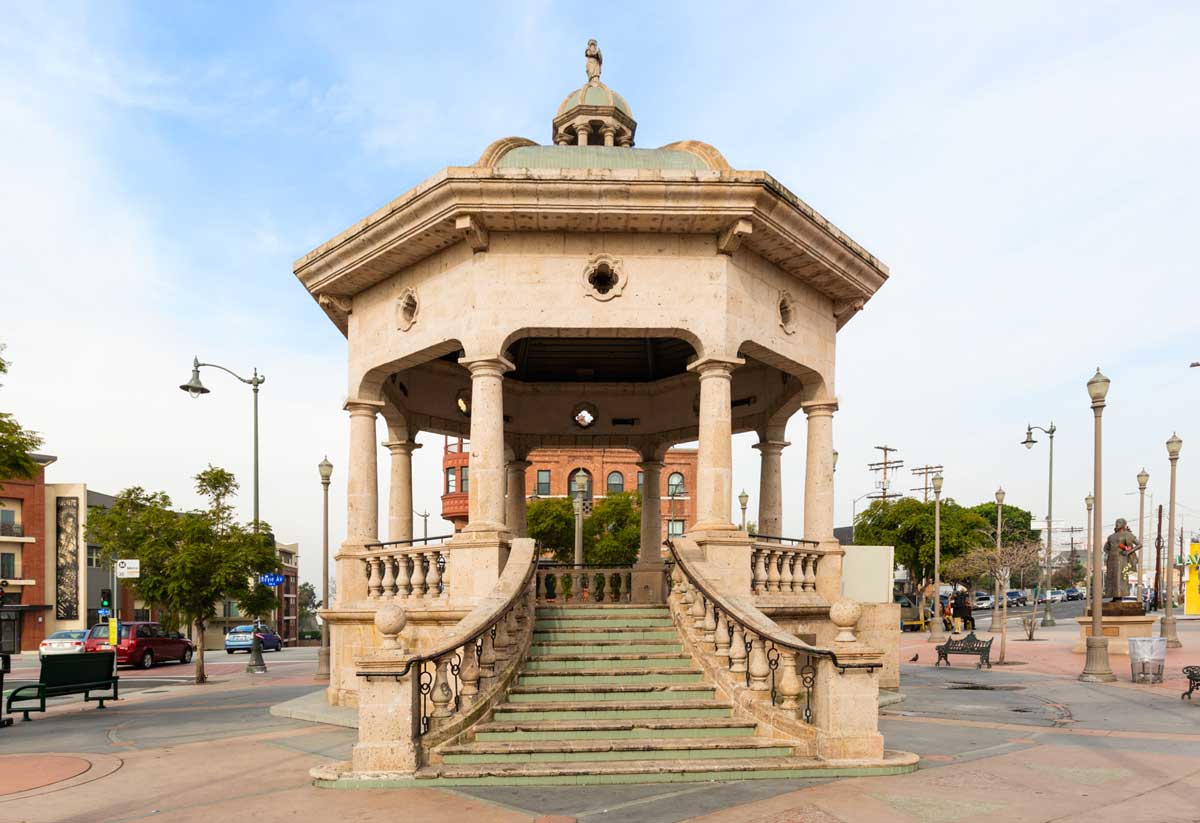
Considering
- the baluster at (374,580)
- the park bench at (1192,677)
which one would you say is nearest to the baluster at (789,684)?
the baluster at (374,580)

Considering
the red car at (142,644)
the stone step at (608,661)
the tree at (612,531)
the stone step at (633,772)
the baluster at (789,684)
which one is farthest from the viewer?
the tree at (612,531)

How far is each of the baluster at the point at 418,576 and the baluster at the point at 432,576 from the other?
87 millimetres

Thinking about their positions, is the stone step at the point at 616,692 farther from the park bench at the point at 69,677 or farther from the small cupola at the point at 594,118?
the small cupola at the point at 594,118

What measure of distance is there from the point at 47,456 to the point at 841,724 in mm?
61001

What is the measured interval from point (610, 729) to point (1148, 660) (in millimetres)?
14245

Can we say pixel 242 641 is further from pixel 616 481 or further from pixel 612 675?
pixel 612 675

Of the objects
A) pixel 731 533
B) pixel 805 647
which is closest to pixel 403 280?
pixel 731 533

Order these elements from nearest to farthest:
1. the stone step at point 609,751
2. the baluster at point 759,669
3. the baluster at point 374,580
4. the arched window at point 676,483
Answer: the stone step at point 609,751, the baluster at point 759,669, the baluster at point 374,580, the arched window at point 676,483

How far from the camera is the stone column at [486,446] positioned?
12.3 meters

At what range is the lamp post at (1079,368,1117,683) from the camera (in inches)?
739

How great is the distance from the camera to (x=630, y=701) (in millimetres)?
9898

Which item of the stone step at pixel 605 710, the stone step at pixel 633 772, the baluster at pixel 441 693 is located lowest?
the stone step at pixel 633 772

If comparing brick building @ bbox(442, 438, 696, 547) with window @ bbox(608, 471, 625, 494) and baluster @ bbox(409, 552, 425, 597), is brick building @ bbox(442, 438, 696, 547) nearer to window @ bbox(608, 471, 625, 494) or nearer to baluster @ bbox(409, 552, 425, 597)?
window @ bbox(608, 471, 625, 494)

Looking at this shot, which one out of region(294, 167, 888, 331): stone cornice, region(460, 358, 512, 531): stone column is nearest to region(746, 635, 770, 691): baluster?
region(460, 358, 512, 531): stone column
